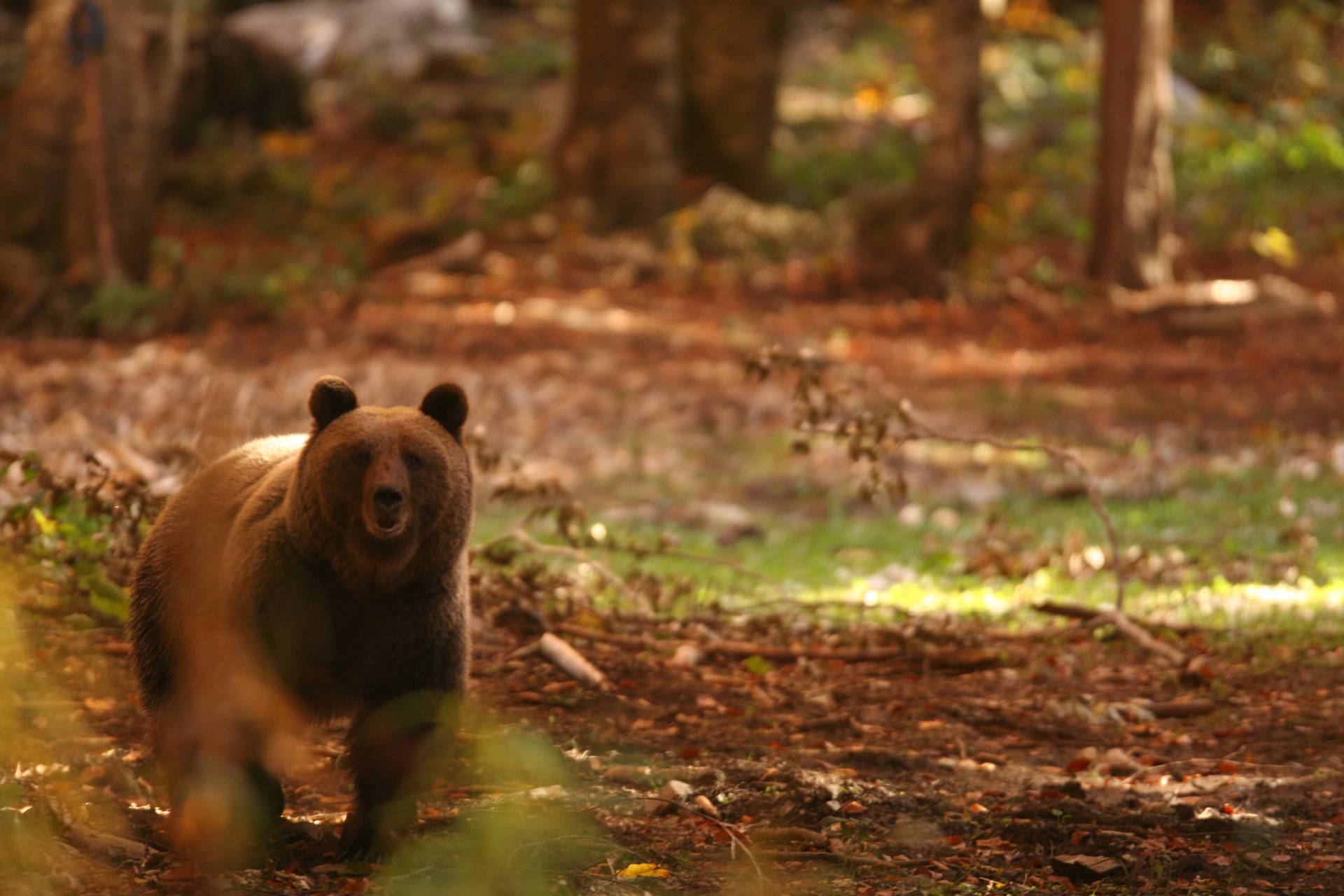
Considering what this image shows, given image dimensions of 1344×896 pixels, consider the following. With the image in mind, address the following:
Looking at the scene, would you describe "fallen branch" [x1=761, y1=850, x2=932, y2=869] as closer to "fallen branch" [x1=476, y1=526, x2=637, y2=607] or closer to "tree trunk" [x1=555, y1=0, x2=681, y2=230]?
"fallen branch" [x1=476, y1=526, x2=637, y2=607]

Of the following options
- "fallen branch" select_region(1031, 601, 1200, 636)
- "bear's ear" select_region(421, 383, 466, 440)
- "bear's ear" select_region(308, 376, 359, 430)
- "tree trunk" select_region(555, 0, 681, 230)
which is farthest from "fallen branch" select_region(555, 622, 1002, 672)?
"tree trunk" select_region(555, 0, 681, 230)

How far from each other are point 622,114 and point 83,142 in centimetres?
587

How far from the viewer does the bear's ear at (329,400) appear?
3.99 meters

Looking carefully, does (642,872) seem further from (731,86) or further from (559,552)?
(731,86)

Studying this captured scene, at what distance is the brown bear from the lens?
3916 millimetres

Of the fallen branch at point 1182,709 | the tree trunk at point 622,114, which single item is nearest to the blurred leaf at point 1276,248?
the tree trunk at point 622,114

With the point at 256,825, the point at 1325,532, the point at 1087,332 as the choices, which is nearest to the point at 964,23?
the point at 1087,332

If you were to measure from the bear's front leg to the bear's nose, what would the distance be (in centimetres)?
63

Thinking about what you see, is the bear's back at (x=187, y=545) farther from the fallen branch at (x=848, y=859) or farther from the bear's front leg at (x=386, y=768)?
the fallen branch at (x=848, y=859)

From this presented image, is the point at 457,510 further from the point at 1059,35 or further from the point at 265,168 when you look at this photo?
the point at 1059,35

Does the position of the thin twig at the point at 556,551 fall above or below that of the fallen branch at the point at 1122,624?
above

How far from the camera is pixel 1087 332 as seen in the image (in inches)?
561

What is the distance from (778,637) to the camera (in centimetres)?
636

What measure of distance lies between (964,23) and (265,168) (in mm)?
8198
